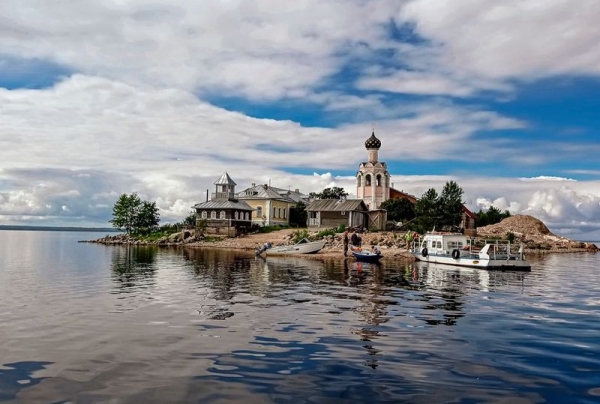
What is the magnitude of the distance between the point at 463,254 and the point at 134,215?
72.1 metres

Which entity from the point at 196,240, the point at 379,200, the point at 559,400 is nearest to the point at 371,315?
the point at 559,400

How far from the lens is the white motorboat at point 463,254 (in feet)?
135

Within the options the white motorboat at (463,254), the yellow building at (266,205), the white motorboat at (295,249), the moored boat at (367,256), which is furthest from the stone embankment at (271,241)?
the yellow building at (266,205)

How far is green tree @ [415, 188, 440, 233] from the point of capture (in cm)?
7025

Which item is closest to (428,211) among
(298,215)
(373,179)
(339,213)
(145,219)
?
(339,213)

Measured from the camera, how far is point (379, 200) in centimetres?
9056

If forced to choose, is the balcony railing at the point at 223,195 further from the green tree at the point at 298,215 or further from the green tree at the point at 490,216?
the green tree at the point at 490,216

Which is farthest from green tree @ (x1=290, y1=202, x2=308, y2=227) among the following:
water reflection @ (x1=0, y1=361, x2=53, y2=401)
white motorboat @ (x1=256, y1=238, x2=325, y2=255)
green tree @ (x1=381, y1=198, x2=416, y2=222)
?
water reflection @ (x1=0, y1=361, x2=53, y2=401)

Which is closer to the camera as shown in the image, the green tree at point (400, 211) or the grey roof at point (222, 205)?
the grey roof at point (222, 205)

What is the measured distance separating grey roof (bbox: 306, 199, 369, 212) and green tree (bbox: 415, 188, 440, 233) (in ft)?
37.8

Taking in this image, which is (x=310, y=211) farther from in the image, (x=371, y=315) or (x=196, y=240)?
(x=371, y=315)

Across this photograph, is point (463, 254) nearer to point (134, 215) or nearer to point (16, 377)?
point (16, 377)

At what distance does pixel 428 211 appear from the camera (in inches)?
2808

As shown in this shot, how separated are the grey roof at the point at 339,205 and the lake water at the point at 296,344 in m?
53.1
